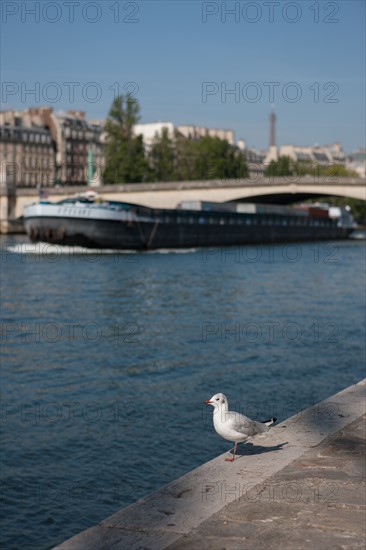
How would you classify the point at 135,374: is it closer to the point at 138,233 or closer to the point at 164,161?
the point at 138,233

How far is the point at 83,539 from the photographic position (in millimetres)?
4805

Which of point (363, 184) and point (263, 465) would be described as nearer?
point (263, 465)

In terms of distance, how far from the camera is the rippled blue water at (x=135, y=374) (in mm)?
8688

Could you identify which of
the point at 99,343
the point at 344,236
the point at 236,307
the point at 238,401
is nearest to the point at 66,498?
the point at 238,401

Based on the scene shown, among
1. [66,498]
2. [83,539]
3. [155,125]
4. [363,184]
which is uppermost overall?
[155,125]

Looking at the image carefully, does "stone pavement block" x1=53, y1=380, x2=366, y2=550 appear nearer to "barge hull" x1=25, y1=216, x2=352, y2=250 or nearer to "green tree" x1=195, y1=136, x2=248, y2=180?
"barge hull" x1=25, y1=216, x2=352, y2=250

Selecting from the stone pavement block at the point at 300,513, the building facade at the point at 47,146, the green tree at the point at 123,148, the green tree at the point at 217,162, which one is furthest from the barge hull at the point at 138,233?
the stone pavement block at the point at 300,513

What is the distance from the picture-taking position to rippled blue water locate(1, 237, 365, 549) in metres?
8.69

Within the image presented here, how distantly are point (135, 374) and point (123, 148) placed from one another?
7130 centimetres

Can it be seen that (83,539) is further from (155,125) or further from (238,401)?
(155,125)

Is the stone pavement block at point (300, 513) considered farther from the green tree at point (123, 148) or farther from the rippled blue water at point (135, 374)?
the green tree at point (123, 148)

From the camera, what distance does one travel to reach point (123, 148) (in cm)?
Answer: 8419

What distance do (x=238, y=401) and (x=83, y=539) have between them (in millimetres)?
7477

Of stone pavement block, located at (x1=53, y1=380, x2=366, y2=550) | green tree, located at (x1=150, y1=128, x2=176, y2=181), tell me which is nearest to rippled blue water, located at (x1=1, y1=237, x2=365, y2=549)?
stone pavement block, located at (x1=53, y1=380, x2=366, y2=550)
